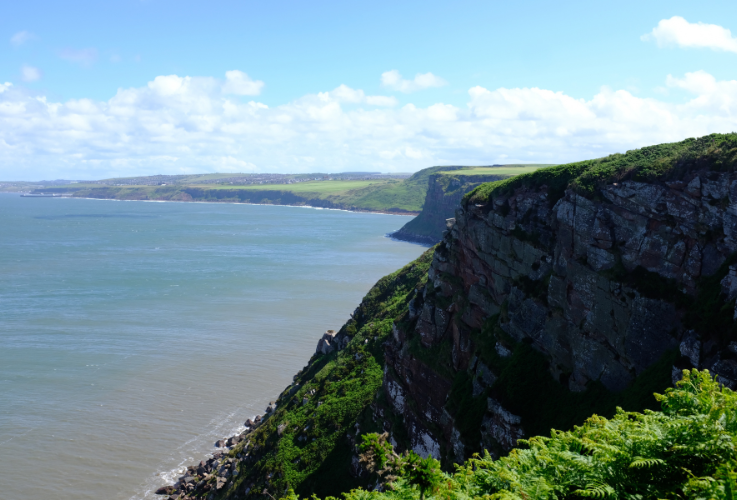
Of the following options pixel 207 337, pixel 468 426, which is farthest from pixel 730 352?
pixel 207 337

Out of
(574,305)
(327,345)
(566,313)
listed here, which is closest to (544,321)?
(566,313)

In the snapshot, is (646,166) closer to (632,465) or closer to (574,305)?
(574,305)

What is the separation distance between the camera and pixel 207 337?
71562 millimetres

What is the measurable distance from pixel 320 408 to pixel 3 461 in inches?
1017

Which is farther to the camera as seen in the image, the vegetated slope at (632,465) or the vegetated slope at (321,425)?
the vegetated slope at (321,425)

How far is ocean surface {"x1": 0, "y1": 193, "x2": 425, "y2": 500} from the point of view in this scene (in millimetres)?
44312

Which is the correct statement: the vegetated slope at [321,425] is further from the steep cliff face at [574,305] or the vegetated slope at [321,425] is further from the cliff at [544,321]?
the steep cliff face at [574,305]

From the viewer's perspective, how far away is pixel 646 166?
2678 centimetres

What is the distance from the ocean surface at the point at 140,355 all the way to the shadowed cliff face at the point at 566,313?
23.0 m

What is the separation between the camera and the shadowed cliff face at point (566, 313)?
76.5 ft

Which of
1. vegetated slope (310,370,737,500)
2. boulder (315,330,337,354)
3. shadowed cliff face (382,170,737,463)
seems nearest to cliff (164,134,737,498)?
shadowed cliff face (382,170,737,463)

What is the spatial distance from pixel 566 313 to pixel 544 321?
153 centimetres

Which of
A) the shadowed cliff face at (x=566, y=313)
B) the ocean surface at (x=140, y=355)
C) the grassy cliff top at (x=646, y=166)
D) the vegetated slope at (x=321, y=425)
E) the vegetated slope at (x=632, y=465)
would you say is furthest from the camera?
the ocean surface at (x=140, y=355)

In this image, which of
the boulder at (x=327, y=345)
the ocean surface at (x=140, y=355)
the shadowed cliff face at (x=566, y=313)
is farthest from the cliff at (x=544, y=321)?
the boulder at (x=327, y=345)
